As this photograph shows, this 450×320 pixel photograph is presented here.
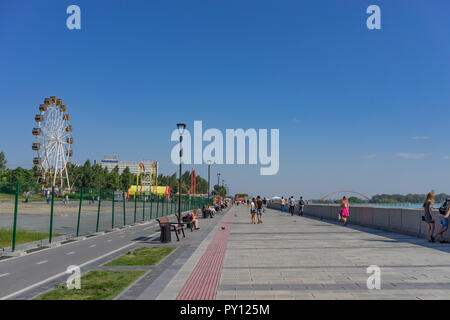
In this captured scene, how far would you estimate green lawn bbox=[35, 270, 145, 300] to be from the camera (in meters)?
6.73

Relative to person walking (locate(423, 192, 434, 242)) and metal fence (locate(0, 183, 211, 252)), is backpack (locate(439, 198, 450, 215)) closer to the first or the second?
person walking (locate(423, 192, 434, 242))

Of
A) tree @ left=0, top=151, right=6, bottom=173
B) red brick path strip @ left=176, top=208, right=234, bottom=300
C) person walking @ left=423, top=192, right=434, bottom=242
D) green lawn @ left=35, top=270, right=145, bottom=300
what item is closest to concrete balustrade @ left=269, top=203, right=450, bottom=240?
person walking @ left=423, top=192, right=434, bottom=242

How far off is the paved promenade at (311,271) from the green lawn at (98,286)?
3.02ft

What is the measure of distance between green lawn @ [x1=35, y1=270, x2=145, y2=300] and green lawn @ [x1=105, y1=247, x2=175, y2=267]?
45.8 inches

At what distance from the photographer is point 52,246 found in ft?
44.9

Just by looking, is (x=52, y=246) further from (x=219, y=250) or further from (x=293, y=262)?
(x=293, y=262)

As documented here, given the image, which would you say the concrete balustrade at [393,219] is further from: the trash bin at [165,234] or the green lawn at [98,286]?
the green lawn at [98,286]

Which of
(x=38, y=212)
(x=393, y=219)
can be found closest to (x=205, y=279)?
(x=38, y=212)

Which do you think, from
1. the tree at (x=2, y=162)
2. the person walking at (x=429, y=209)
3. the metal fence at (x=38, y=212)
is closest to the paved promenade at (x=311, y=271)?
the person walking at (x=429, y=209)

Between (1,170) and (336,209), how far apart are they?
174917 mm

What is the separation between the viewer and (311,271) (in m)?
8.84

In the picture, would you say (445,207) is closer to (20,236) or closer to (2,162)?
(20,236)
